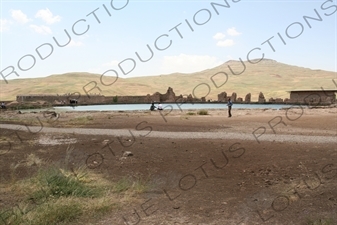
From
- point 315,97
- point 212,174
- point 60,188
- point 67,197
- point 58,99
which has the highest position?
point 58,99

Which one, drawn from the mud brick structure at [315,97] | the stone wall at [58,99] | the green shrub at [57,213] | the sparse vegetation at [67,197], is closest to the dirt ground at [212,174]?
the sparse vegetation at [67,197]

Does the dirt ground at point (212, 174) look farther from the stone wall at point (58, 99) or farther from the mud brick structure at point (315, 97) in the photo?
the stone wall at point (58, 99)

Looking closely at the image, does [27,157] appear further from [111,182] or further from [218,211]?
[218,211]

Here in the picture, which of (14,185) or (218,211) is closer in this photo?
(218,211)

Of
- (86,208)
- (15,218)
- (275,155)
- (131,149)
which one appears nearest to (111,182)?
(86,208)

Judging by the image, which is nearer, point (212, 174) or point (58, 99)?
point (212, 174)

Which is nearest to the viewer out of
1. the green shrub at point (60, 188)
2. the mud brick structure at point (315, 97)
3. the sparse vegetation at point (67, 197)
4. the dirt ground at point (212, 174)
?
the sparse vegetation at point (67, 197)

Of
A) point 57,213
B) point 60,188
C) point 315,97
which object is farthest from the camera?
point 315,97

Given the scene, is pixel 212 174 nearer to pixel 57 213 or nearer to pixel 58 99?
pixel 57 213

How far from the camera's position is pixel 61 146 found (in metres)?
10.5

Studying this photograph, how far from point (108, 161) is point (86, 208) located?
10.9 feet

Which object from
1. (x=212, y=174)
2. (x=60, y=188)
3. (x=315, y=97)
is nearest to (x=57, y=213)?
(x=60, y=188)

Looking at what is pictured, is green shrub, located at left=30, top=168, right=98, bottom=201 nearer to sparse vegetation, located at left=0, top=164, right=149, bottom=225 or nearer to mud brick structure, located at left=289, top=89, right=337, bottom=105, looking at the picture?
sparse vegetation, located at left=0, top=164, right=149, bottom=225

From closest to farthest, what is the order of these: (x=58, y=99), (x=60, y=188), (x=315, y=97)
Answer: (x=60, y=188)
(x=315, y=97)
(x=58, y=99)
